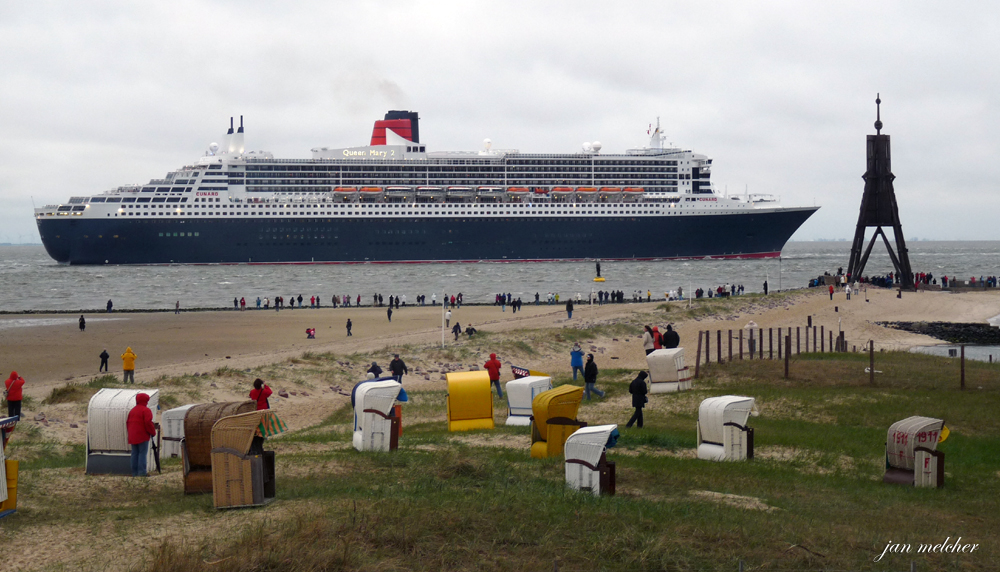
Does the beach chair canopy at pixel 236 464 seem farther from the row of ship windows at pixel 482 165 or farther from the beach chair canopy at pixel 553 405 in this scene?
the row of ship windows at pixel 482 165

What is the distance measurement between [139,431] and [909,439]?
8.42 m

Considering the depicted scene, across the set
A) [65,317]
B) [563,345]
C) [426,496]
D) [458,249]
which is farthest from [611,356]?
[458,249]

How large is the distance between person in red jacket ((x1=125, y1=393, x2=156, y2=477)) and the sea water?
1464 inches

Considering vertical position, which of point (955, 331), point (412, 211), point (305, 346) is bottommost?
point (305, 346)

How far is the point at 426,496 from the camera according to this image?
7660 millimetres

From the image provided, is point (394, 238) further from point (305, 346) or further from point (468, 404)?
point (468, 404)

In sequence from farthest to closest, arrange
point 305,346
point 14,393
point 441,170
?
point 441,170 → point 305,346 → point 14,393

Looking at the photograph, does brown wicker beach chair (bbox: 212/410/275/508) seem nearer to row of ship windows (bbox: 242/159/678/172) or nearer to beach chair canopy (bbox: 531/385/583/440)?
beach chair canopy (bbox: 531/385/583/440)

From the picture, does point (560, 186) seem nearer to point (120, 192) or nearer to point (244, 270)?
point (244, 270)

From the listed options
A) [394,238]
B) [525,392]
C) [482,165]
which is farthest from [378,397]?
[482,165]

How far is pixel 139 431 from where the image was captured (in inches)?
356

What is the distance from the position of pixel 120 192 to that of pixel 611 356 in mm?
71195

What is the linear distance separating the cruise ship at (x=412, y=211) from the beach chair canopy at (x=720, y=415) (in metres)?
72.1

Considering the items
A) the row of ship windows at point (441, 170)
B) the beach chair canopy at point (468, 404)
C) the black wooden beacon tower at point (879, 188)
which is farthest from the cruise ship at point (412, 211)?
the beach chair canopy at point (468, 404)
